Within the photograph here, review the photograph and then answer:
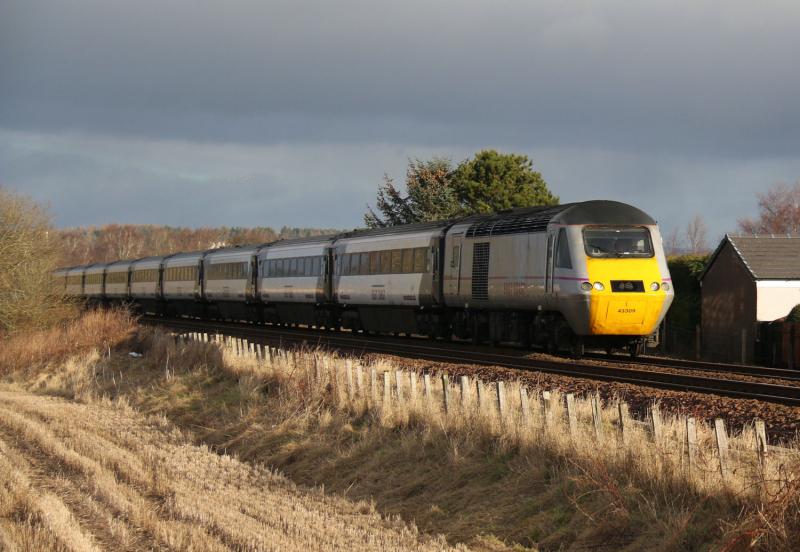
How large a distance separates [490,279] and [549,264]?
9.34 ft

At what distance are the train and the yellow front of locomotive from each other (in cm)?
3

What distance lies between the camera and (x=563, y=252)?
71.5 feet

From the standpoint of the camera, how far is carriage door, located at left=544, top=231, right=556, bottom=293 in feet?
72.3

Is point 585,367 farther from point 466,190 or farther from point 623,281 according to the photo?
point 466,190

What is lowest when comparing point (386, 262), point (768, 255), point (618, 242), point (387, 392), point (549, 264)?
point (387, 392)

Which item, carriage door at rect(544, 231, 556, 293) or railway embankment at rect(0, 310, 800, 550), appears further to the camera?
carriage door at rect(544, 231, 556, 293)

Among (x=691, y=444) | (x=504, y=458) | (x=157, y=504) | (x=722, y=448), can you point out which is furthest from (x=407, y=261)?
(x=722, y=448)

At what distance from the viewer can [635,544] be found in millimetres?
8539

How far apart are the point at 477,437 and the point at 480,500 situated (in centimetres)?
152

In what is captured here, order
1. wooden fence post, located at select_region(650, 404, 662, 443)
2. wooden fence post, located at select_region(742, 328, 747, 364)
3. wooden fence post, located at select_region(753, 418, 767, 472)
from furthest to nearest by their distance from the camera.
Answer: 1. wooden fence post, located at select_region(742, 328, 747, 364)
2. wooden fence post, located at select_region(650, 404, 662, 443)
3. wooden fence post, located at select_region(753, 418, 767, 472)

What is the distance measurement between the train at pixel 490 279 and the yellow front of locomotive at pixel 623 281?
1.0 inches

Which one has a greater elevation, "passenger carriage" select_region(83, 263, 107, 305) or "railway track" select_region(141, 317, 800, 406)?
"passenger carriage" select_region(83, 263, 107, 305)

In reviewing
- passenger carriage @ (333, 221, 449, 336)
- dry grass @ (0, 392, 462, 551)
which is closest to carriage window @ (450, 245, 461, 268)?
passenger carriage @ (333, 221, 449, 336)

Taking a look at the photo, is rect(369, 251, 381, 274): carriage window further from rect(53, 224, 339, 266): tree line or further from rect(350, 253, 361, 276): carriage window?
rect(53, 224, 339, 266): tree line
